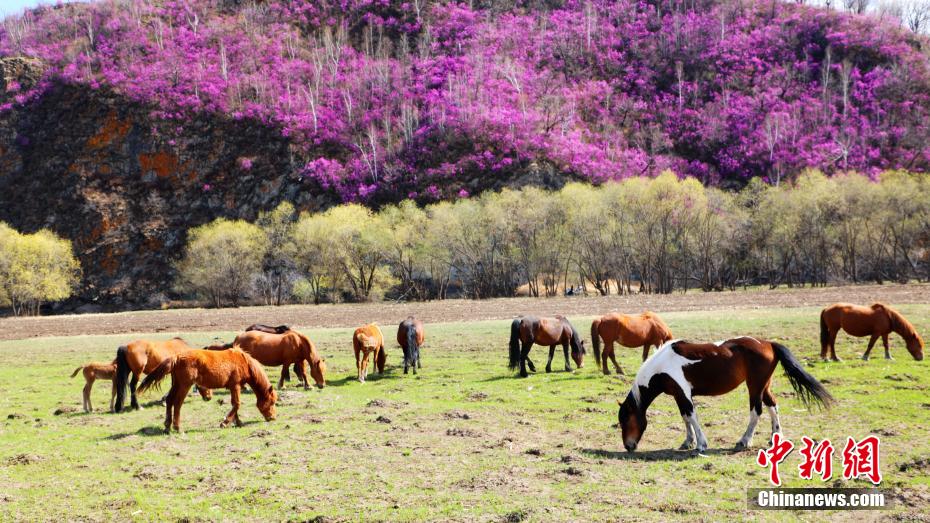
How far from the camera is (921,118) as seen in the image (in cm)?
9725

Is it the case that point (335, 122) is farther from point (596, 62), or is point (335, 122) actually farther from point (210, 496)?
point (210, 496)

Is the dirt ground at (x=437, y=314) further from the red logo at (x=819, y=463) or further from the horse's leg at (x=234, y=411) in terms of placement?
the red logo at (x=819, y=463)

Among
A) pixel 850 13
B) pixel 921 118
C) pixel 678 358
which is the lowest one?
pixel 678 358

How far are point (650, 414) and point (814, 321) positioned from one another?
18.7 metres

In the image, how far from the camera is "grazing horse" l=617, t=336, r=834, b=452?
419 inches

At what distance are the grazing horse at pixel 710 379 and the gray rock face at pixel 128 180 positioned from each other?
271ft

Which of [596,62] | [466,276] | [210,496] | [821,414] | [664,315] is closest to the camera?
[210,496]

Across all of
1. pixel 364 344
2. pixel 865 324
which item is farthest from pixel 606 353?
pixel 865 324

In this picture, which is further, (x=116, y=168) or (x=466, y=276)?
(x=116, y=168)

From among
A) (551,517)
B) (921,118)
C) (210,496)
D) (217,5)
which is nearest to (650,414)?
(551,517)

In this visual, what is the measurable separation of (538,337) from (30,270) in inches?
2709

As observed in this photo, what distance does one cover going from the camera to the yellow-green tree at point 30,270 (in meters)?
67.4

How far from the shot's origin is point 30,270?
6825cm

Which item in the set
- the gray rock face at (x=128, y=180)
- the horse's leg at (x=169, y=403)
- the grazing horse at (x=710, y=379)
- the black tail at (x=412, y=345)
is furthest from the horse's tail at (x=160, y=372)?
the gray rock face at (x=128, y=180)
